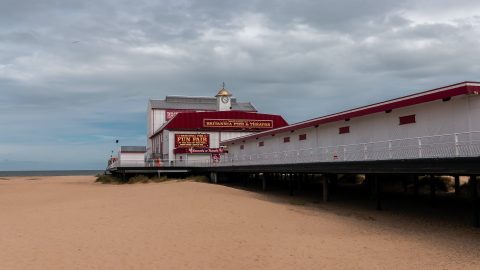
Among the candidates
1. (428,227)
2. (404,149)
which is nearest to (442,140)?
(404,149)

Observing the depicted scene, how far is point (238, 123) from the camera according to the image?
5888cm

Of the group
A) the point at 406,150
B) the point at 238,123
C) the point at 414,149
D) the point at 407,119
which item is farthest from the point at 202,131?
the point at 414,149

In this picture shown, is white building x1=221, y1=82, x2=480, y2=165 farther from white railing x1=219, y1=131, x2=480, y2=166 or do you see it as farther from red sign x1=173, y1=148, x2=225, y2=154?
red sign x1=173, y1=148, x2=225, y2=154

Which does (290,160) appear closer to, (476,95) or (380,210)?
(380,210)

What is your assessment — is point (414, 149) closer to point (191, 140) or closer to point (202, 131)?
point (191, 140)

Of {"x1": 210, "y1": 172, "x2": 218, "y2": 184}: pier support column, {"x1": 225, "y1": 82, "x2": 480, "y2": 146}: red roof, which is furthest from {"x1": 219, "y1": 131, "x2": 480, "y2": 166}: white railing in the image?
{"x1": 210, "y1": 172, "x2": 218, "y2": 184}: pier support column

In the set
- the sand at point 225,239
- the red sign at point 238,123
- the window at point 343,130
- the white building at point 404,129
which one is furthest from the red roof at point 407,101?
the red sign at point 238,123

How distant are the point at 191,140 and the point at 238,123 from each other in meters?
6.64

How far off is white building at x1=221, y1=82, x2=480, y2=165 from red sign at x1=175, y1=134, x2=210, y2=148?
24110 mm

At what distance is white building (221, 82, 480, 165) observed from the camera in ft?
59.0

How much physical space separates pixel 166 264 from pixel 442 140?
1278 cm

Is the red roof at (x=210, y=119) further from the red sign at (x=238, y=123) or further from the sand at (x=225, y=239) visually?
the sand at (x=225, y=239)

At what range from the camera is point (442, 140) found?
62.7ft

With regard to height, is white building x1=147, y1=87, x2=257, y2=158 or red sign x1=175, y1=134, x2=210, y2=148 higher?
white building x1=147, y1=87, x2=257, y2=158
